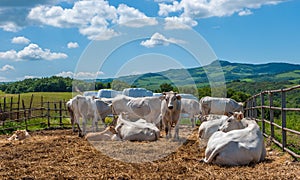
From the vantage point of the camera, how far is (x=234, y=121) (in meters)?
9.45

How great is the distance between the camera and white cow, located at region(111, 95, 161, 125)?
51.5 ft

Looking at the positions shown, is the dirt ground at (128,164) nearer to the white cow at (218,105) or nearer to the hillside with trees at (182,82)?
the hillside with trees at (182,82)

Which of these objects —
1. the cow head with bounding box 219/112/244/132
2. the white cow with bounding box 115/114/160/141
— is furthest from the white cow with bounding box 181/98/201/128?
the cow head with bounding box 219/112/244/132

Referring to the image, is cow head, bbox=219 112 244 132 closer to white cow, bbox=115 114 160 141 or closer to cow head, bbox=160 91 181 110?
white cow, bbox=115 114 160 141

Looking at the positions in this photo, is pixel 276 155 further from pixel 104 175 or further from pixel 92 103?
pixel 92 103

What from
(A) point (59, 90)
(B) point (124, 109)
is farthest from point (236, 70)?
(B) point (124, 109)

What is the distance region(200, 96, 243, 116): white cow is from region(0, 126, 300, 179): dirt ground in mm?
13114

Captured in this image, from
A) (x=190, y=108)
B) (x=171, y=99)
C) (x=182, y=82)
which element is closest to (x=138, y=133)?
(x=171, y=99)

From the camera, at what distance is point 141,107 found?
16234 millimetres

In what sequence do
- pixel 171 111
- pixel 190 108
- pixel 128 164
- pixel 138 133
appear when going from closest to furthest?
pixel 128 164 → pixel 138 133 → pixel 171 111 → pixel 190 108

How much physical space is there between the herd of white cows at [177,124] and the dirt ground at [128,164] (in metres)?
0.29

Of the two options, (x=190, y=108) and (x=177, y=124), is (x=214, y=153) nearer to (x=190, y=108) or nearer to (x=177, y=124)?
(x=177, y=124)

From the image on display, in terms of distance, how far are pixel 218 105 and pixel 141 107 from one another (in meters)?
8.71

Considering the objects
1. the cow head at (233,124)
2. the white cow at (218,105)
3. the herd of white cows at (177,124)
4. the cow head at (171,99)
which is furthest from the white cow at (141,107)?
the white cow at (218,105)
